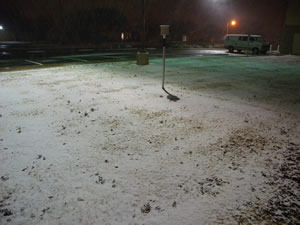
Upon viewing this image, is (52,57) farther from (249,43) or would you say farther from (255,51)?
(255,51)

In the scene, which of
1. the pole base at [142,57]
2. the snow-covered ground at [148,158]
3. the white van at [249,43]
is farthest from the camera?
the white van at [249,43]

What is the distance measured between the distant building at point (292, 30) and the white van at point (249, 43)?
7.90 ft

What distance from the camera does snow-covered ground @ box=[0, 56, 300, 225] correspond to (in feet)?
9.98

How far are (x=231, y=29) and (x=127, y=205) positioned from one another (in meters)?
76.6

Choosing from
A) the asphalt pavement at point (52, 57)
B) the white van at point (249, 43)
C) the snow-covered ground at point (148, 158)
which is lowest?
the snow-covered ground at point (148, 158)

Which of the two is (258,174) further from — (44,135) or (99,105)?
(99,105)

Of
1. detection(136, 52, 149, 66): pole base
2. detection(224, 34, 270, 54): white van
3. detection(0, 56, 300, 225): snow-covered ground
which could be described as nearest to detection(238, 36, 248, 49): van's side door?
detection(224, 34, 270, 54): white van

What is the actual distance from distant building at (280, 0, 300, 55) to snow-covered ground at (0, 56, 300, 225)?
22804mm

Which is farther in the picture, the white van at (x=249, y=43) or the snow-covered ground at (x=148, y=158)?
the white van at (x=249, y=43)

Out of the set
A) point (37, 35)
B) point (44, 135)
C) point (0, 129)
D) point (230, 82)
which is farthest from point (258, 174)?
point (37, 35)

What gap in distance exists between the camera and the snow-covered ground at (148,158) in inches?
120

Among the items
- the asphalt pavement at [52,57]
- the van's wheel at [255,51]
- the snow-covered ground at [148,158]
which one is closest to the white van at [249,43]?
the van's wheel at [255,51]

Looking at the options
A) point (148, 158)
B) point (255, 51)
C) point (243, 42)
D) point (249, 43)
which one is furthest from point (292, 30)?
point (148, 158)

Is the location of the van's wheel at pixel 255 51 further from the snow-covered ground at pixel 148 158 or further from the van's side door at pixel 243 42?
the snow-covered ground at pixel 148 158
